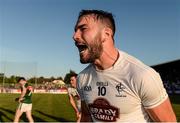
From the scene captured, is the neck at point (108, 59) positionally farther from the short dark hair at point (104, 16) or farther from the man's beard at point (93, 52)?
the short dark hair at point (104, 16)

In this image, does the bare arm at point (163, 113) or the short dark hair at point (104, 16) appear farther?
the short dark hair at point (104, 16)

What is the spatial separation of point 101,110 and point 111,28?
730 mm

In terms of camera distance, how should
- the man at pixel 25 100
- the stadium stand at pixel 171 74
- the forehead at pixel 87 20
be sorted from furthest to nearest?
the stadium stand at pixel 171 74 → the man at pixel 25 100 → the forehead at pixel 87 20

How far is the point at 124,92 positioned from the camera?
317 cm

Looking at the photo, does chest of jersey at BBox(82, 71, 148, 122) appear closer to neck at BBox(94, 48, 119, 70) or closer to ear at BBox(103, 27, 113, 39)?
neck at BBox(94, 48, 119, 70)

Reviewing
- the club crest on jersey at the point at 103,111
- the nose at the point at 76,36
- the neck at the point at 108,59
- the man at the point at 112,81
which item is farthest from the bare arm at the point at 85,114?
the nose at the point at 76,36

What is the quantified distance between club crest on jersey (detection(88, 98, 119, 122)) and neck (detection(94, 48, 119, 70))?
0.31 meters

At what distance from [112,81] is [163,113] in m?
0.52

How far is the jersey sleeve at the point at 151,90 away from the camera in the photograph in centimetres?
296

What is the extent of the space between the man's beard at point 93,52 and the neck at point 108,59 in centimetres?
5

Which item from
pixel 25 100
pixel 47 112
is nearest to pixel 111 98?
pixel 25 100

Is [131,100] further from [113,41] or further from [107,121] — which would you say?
[113,41]

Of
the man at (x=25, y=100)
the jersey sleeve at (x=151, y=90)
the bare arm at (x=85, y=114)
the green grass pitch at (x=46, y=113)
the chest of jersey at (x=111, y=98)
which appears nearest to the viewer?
the jersey sleeve at (x=151, y=90)

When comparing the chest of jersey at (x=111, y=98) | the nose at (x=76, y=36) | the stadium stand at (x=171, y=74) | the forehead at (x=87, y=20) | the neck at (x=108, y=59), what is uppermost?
the stadium stand at (x=171, y=74)
